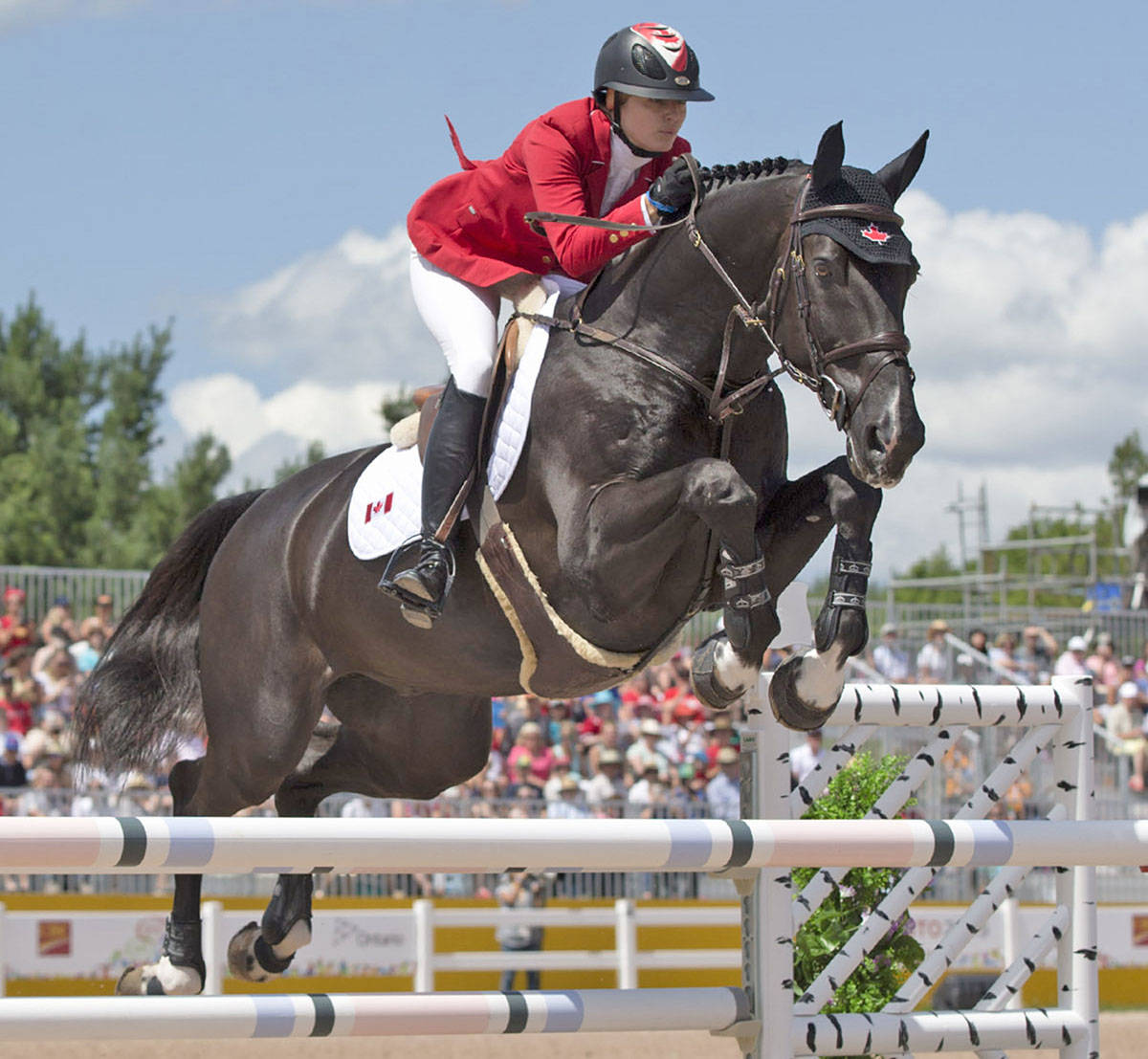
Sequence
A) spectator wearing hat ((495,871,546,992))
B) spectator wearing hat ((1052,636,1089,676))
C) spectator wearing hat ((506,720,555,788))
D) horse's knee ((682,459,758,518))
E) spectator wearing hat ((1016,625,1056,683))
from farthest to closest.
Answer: spectator wearing hat ((1016,625,1056,683)), spectator wearing hat ((1052,636,1089,676)), spectator wearing hat ((506,720,555,788)), spectator wearing hat ((495,871,546,992)), horse's knee ((682,459,758,518))

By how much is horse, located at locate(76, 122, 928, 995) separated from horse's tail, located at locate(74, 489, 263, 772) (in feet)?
0.86

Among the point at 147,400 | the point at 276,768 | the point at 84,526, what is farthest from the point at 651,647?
the point at 147,400

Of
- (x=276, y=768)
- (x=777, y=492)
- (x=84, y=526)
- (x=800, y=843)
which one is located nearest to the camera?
(x=800, y=843)

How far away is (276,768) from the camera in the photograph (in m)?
5.09

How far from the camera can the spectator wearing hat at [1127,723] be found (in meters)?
13.4

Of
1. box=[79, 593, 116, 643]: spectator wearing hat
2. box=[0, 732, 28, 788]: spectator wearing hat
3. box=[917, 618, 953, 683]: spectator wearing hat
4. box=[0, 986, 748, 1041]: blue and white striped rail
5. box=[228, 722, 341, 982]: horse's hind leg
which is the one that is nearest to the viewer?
box=[0, 986, 748, 1041]: blue and white striped rail

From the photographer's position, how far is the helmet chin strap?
4207mm

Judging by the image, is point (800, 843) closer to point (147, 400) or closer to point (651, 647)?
point (651, 647)

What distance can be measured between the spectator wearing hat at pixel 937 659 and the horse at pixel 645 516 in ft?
30.2

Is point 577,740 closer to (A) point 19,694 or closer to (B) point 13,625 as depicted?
(A) point 19,694

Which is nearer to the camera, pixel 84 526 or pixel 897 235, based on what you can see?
pixel 897 235

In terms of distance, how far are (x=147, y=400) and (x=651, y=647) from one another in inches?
1474

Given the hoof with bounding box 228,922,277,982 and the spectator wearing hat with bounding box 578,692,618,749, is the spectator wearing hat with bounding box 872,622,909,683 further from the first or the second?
the hoof with bounding box 228,922,277,982

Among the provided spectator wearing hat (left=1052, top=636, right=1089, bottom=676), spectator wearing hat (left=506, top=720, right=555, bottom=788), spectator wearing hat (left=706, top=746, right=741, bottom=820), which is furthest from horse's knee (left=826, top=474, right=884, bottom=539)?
spectator wearing hat (left=1052, top=636, right=1089, bottom=676)
